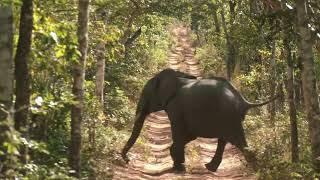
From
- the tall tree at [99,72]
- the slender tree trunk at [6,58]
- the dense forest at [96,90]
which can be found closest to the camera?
the slender tree trunk at [6,58]

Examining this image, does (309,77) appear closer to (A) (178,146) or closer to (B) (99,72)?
(A) (178,146)

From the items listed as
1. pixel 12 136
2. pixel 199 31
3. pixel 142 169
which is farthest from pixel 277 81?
pixel 199 31

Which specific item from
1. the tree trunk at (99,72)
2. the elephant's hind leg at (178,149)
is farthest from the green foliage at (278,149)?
the tree trunk at (99,72)

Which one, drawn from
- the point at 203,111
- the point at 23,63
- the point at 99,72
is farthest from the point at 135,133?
the point at 23,63

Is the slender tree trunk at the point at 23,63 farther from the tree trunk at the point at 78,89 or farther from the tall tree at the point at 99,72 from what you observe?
the tall tree at the point at 99,72

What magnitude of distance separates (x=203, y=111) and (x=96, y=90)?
3.72 m

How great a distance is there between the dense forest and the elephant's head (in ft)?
2.55

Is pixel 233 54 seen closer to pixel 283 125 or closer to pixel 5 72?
pixel 283 125

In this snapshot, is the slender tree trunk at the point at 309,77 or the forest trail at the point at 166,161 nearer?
the slender tree trunk at the point at 309,77

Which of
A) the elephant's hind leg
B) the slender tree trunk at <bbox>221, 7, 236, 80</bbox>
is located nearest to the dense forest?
the slender tree trunk at <bbox>221, 7, 236, 80</bbox>

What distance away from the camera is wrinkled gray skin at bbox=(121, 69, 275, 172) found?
13.0 meters

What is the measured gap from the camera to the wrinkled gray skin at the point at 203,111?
13.0 meters

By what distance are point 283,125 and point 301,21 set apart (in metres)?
5.55

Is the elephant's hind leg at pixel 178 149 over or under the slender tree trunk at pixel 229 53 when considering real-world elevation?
under
